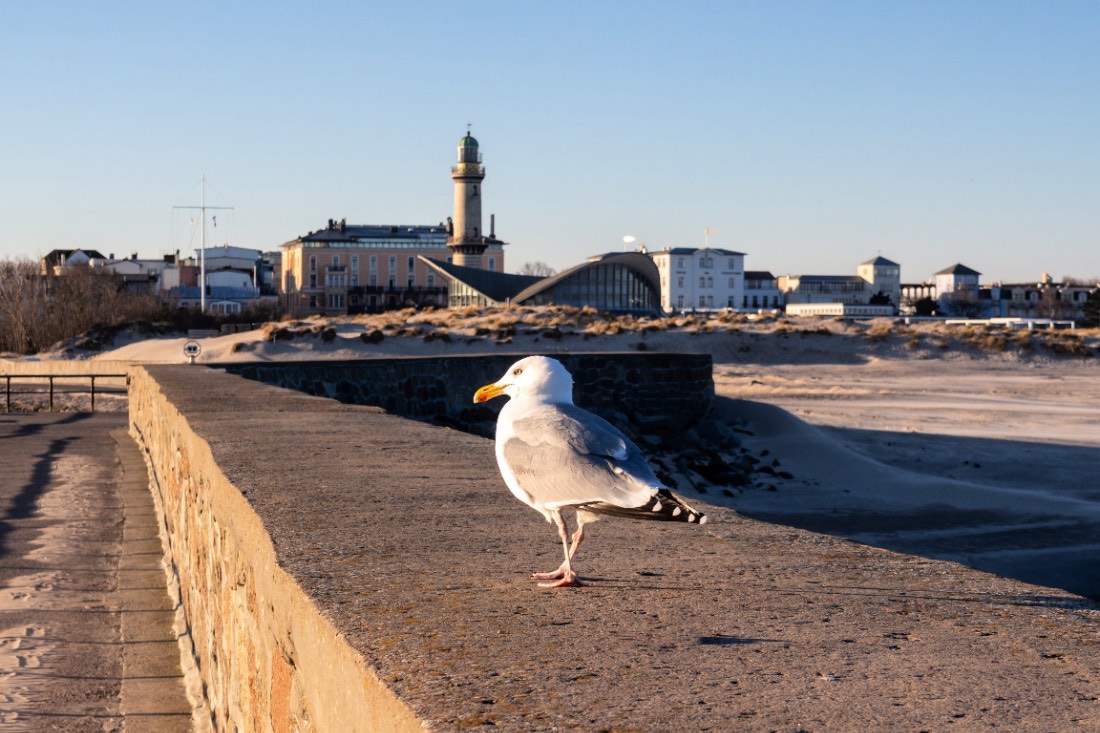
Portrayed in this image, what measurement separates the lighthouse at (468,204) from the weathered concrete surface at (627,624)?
102 meters

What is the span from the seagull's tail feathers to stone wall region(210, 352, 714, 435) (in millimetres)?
16087

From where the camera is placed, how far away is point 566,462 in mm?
3420

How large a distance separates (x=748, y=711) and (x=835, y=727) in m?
0.18

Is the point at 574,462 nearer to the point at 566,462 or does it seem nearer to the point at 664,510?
the point at 566,462

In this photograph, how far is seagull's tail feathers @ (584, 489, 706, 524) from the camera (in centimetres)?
319

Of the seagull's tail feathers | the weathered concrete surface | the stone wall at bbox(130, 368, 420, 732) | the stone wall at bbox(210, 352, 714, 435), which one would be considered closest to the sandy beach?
the stone wall at bbox(210, 352, 714, 435)

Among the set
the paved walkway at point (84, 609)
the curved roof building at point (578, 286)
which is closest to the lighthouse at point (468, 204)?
the curved roof building at point (578, 286)

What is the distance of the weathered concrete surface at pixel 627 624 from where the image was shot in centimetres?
254

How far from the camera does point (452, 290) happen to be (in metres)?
91.9

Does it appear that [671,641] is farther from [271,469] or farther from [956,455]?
[956,455]

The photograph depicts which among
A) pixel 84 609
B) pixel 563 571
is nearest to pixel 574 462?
pixel 563 571

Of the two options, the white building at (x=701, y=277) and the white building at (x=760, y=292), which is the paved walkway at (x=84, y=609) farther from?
the white building at (x=760, y=292)

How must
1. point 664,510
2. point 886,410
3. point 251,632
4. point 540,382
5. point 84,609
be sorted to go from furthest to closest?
point 886,410
point 84,609
point 251,632
point 540,382
point 664,510

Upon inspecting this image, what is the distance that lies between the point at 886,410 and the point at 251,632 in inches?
1099
